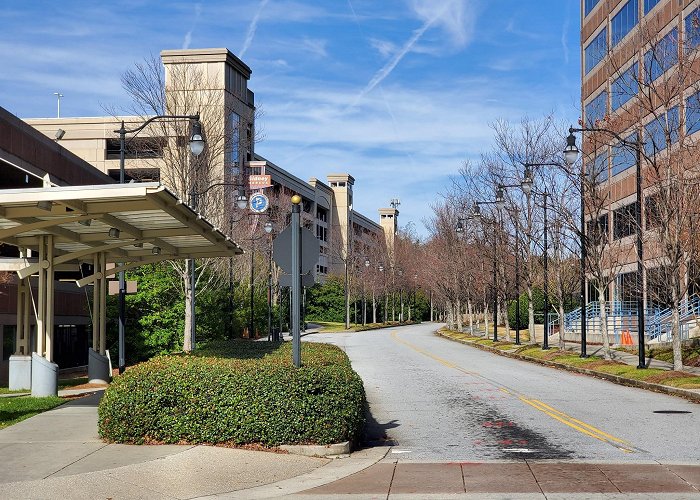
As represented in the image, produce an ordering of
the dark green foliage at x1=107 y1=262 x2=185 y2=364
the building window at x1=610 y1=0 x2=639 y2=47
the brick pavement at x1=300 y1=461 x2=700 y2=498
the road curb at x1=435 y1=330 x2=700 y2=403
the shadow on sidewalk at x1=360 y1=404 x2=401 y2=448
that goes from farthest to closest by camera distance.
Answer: the building window at x1=610 y1=0 x2=639 y2=47, the dark green foliage at x1=107 y1=262 x2=185 y2=364, the road curb at x1=435 y1=330 x2=700 y2=403, the shadow on sidewalk at x1=360 y1=404 x2=401 y2=448, the brick pavement at x1=300 y1=461 x2=700 y2=498

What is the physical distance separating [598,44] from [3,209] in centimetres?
4899

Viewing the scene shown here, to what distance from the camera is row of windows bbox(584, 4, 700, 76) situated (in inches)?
1008

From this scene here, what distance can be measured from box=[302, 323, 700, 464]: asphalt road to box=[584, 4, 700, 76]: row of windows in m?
10.3

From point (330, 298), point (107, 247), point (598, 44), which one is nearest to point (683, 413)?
point (107, 247)

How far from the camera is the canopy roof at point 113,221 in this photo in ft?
42.7

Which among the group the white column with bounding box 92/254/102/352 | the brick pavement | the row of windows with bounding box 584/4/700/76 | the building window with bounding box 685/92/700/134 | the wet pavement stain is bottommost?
the wet pavement stain

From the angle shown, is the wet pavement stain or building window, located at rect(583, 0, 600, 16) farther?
building window, located at rect(583, 0, 600, 16)

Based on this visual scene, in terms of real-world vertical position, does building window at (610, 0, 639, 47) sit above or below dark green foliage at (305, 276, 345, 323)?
above

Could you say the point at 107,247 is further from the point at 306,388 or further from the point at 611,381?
the point at 611,381

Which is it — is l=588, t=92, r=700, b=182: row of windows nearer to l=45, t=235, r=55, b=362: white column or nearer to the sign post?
the sign post

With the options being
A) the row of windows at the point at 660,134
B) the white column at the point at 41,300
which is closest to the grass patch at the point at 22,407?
the white column at the point at 41,300

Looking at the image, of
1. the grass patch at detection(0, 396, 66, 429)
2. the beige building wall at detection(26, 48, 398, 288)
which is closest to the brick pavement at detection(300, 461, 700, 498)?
the grass patch at detection(0, 396, 66, 429)

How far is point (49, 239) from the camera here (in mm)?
18234

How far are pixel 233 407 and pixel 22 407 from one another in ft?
22.6
